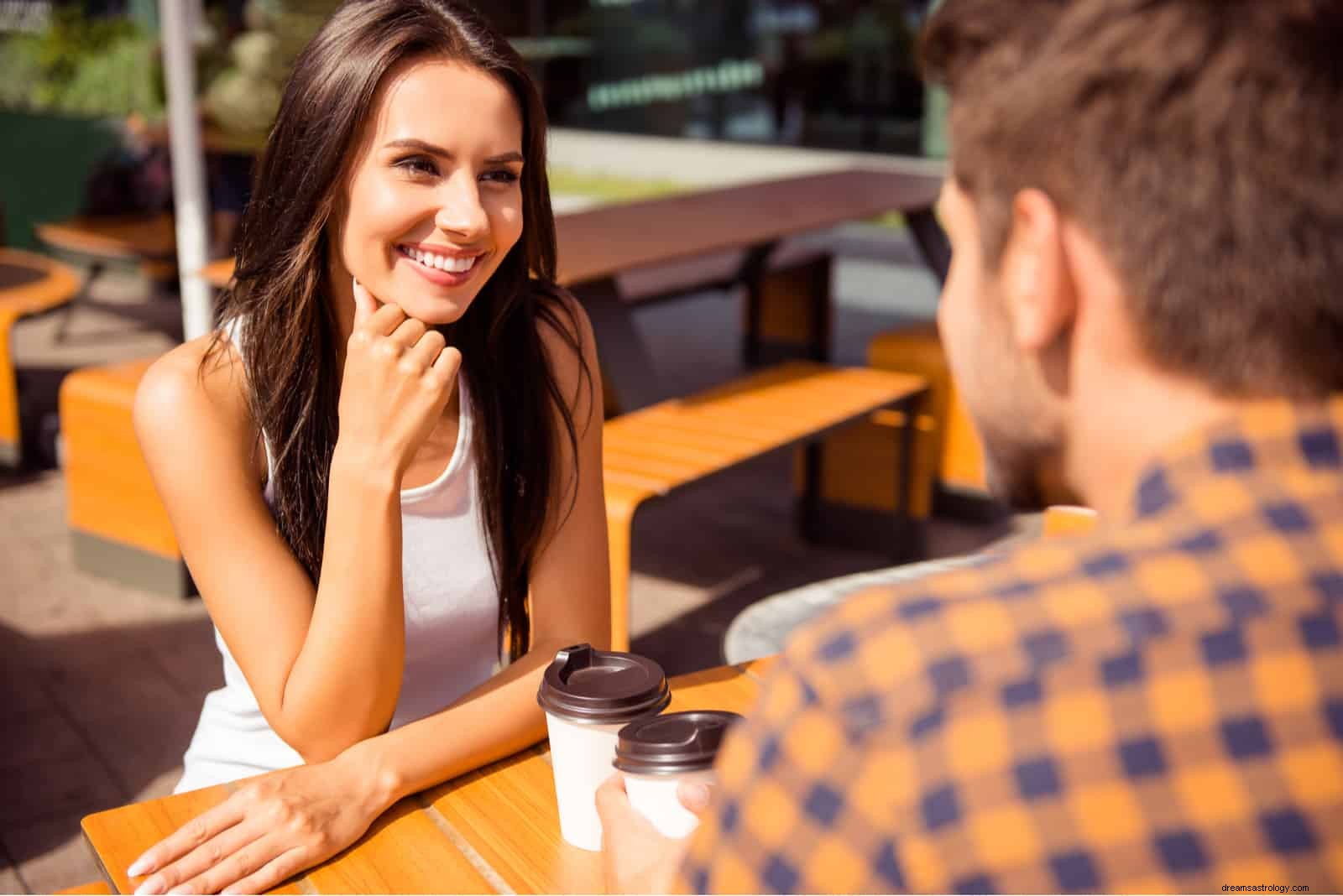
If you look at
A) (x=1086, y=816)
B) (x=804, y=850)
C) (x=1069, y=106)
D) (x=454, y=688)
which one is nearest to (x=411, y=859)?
(x=454, y=688)

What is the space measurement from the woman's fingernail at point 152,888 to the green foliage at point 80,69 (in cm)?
929

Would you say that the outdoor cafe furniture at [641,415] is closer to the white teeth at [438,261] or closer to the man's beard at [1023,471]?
the white teeth at [438,261]

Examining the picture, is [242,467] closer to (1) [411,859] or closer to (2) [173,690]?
(1) [411,859]

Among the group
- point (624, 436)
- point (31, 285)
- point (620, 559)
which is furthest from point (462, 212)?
point (31, 285)

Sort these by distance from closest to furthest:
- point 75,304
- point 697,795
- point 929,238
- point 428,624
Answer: point 697,795 → point 428,624 → point 929,238 → point 75,304

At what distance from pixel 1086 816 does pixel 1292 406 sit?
0.26 metres

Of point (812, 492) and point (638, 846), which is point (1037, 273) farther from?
point (812, 492)

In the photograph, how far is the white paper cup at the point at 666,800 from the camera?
1.15 meters

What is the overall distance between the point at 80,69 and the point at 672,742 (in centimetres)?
1035

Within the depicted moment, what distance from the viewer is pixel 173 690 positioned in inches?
141

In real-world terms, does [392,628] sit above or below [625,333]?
above

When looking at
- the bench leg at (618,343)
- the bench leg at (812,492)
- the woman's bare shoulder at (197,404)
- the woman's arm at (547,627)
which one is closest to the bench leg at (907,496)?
the bench leg at (812,492)

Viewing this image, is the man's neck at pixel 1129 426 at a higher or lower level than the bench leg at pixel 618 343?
higher

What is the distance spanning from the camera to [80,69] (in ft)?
32.8
